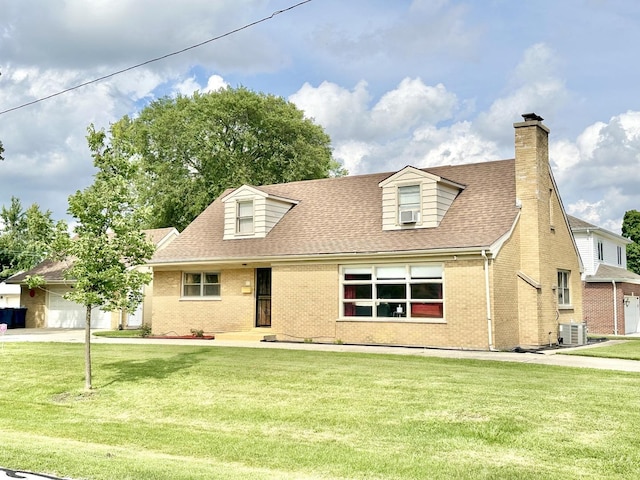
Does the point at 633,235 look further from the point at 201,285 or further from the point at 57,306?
the point at 57,306

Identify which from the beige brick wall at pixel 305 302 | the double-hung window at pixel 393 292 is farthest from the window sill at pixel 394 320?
the beige brick wall at pixel 305 302

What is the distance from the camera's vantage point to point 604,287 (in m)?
34.4

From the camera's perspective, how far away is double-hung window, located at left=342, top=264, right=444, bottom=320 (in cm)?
2058

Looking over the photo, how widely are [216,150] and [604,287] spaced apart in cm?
2585

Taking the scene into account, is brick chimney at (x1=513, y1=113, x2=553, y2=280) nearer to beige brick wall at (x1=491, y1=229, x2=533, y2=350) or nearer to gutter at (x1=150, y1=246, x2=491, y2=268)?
beige brick wall at (x1=491, y1=229, x2=533, y2=350)

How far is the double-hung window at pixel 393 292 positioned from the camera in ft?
67.5

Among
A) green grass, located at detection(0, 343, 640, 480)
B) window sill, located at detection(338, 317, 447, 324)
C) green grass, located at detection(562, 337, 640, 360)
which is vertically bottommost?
green grass, located at detection(0, 343, 640, 480)

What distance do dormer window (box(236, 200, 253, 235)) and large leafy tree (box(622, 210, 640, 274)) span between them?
44988 millimetres

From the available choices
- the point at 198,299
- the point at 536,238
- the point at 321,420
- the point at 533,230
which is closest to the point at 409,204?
the point at 533,230

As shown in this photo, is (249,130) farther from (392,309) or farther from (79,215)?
(79,215)

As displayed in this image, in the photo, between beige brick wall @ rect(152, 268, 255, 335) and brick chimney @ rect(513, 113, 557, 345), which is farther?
beige brick wall @ rect(152, 268, 255, 335)

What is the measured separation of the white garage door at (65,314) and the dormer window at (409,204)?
772 inches

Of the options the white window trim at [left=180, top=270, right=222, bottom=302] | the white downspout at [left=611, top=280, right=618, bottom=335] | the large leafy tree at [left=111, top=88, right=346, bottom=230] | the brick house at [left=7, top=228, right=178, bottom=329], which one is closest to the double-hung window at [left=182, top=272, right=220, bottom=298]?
the white window trim at [left=180, top=270, right=222, bottom=302]

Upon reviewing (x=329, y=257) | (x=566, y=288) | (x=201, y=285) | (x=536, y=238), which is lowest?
(x=566, y=288)
